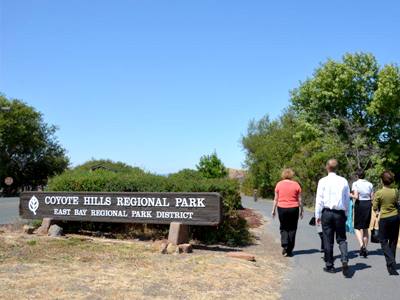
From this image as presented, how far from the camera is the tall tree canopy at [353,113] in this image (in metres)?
30.3

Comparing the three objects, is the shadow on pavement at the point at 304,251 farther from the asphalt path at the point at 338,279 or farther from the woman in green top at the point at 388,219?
the woman in green top at the point at 388,219

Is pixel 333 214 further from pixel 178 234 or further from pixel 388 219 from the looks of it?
pixel 178 234

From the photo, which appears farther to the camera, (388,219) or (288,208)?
(288,208)

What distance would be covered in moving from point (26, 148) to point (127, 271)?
58.2 m

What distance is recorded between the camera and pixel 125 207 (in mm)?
9836

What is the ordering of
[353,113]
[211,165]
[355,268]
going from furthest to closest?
[353,113] → [211,165] → [355,268]

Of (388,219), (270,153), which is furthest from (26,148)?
(388,219)

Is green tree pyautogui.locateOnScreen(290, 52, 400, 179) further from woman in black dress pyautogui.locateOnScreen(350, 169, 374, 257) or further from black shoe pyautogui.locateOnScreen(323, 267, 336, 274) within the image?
black shoe pyautogui.locateOnScreen(323, 267, 336, 274)

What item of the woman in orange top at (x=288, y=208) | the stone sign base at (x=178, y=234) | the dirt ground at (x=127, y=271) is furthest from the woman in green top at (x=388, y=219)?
the stone sign base at (x=178, y=234)

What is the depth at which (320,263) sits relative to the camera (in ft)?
26.3

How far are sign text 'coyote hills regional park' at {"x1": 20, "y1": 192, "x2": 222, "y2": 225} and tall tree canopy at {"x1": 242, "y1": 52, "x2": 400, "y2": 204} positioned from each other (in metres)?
20.8

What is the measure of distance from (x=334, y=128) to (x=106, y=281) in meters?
28.5

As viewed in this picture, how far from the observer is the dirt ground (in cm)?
555

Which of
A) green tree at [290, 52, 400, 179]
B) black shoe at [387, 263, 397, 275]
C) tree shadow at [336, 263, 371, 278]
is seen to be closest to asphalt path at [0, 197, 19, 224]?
tree shadow at [336, 263, 371, 278]
